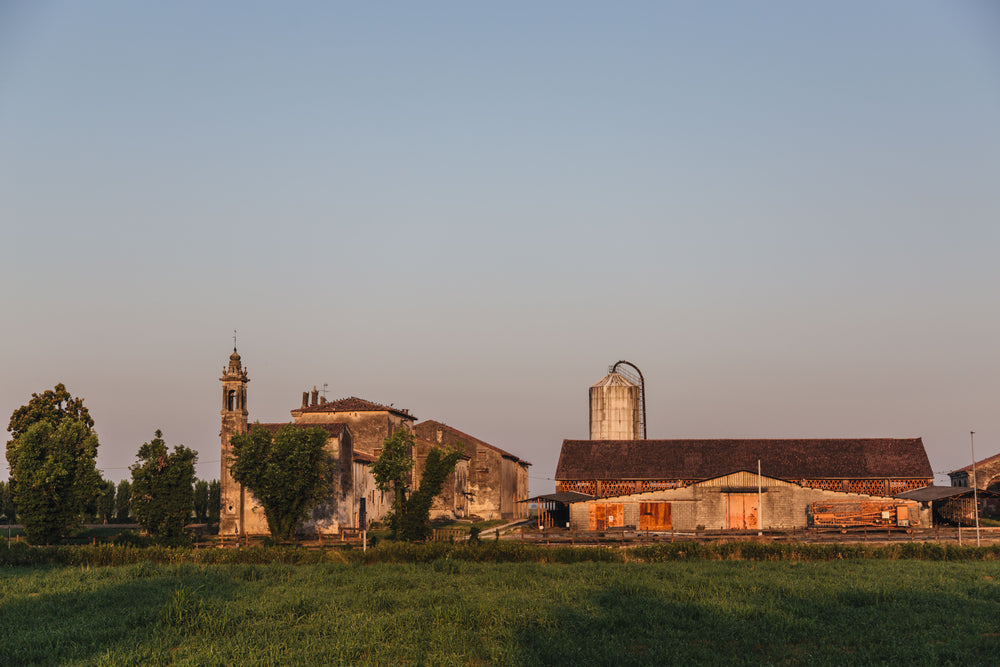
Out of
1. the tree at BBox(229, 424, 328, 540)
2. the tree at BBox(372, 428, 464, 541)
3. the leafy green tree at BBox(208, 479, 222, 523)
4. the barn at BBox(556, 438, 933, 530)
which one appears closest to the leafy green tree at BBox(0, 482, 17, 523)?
the leafy green tree at BBox(208, 479, 222, 523)

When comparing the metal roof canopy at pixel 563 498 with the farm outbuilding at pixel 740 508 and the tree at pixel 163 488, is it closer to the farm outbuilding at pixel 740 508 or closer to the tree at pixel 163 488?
the farm outbuilding at pixel 740 508

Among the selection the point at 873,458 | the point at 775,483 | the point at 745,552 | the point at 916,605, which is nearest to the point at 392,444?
the point at 745,552

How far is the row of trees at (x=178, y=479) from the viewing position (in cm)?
4753

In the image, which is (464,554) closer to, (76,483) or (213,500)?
(76,483)

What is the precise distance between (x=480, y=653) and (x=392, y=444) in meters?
32.6

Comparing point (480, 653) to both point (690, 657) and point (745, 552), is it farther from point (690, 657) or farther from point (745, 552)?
point (745, 552)

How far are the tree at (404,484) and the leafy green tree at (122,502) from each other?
127 ft

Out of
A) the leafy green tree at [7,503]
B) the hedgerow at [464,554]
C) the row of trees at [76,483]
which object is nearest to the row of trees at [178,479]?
the row of trees at [76,483]

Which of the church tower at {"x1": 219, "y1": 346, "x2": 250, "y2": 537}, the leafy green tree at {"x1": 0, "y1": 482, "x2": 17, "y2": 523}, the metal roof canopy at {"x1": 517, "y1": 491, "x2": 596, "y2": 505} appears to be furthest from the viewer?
the leafy green tree at {"x1": 0, "y1": 482, "x2": 17, "y2": 523}

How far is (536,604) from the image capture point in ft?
85.9

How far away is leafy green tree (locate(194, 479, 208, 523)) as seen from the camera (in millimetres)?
79938

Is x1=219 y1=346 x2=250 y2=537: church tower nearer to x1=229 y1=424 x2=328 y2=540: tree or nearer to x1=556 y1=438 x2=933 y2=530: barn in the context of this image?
x1=229 y1=424 x2=328 y2=540: tree

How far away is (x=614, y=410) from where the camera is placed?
273ft

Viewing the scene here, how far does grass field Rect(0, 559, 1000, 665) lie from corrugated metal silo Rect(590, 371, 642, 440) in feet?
158
